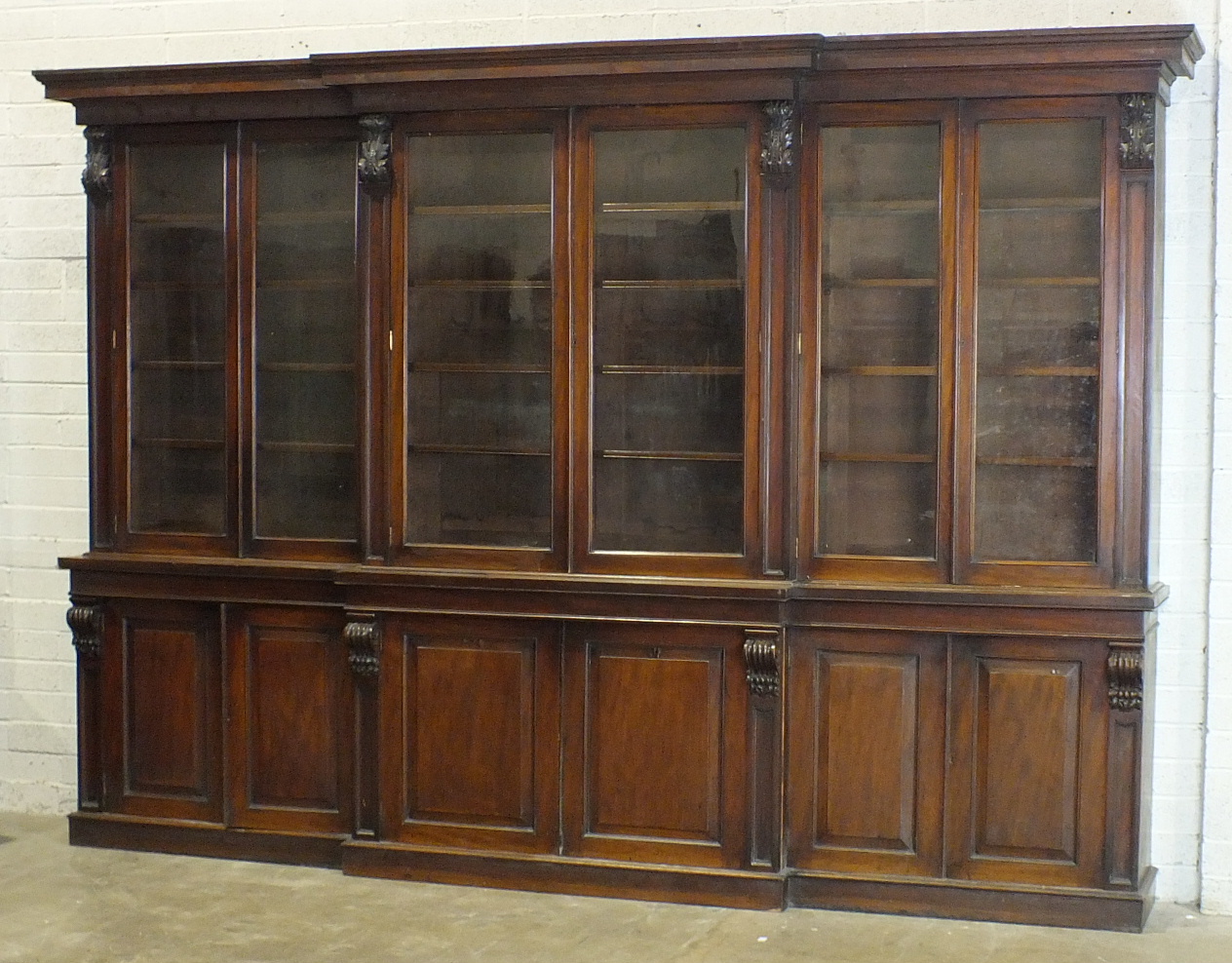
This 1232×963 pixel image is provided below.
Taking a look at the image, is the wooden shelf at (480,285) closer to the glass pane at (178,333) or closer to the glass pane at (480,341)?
the glass pane at (480,341)

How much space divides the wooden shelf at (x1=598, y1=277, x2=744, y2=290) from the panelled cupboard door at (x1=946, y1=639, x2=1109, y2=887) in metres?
1.23

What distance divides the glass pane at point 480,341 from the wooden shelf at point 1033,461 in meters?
1.30

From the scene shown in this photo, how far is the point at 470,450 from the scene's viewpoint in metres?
5.01

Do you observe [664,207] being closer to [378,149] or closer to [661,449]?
[661,449]

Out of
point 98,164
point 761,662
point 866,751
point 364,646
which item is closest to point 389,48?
point 98,164

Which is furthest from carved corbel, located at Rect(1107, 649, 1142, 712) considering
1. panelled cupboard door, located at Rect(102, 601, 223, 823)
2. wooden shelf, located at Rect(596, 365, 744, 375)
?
panelled cupboard door, located at Rect(102, 601, 223, 823)

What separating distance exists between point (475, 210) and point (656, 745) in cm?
168

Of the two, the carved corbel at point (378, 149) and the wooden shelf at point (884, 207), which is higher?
the carved corbel at point (378, 149)

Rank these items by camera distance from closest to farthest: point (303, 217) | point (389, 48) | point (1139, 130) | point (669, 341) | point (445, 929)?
point (1139, 130), point (445, 929), point (669, 341), point (303, 217), point (389, 48)

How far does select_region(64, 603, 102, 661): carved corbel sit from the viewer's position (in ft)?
17.5

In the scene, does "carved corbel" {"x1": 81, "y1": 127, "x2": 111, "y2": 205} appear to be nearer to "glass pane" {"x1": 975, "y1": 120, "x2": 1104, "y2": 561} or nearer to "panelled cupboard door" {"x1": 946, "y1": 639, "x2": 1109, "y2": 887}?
"glass pane" {"x1": 975, "y1": 120, "x2": 1104, "y2": 561}

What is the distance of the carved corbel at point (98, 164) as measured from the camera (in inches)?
207

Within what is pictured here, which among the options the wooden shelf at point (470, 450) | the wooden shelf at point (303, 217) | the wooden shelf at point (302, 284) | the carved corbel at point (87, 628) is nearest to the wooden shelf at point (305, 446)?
the wooden shelf at point (470, 450)

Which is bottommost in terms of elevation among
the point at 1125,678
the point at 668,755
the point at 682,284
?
the point at 668,755
